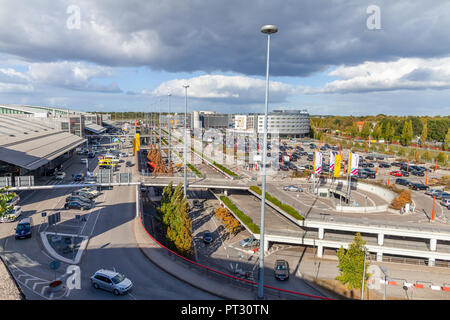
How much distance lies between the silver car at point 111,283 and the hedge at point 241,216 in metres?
15.1

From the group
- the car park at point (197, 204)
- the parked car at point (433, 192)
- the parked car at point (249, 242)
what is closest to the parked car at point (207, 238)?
the parked car at point (249, 242)

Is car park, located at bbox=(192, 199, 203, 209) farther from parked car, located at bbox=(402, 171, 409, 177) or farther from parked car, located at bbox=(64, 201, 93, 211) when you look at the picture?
parked car, located at bbox=(402, 171, 409, 177)

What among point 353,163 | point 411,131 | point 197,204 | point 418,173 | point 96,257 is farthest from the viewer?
point 411,131

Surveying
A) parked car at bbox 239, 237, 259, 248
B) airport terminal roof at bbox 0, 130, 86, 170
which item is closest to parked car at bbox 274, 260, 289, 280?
parked car at bbox 239, 237, 259, 248

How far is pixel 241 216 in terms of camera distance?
1172 inches

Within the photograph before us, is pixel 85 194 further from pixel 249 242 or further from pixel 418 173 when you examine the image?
pixel 418 173

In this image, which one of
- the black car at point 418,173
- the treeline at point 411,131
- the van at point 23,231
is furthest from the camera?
the treeline at point 411,131

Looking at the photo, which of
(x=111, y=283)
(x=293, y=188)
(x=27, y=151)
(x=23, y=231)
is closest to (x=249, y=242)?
(x=293, y=188)

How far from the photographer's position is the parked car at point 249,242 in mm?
27955

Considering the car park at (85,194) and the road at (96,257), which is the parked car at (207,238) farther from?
the car park at (85,194)

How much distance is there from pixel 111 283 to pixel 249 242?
1673cm

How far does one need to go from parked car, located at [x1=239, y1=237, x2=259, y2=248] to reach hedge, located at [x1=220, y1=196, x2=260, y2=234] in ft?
4.93

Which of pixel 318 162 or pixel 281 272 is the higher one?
pixel 318 162
